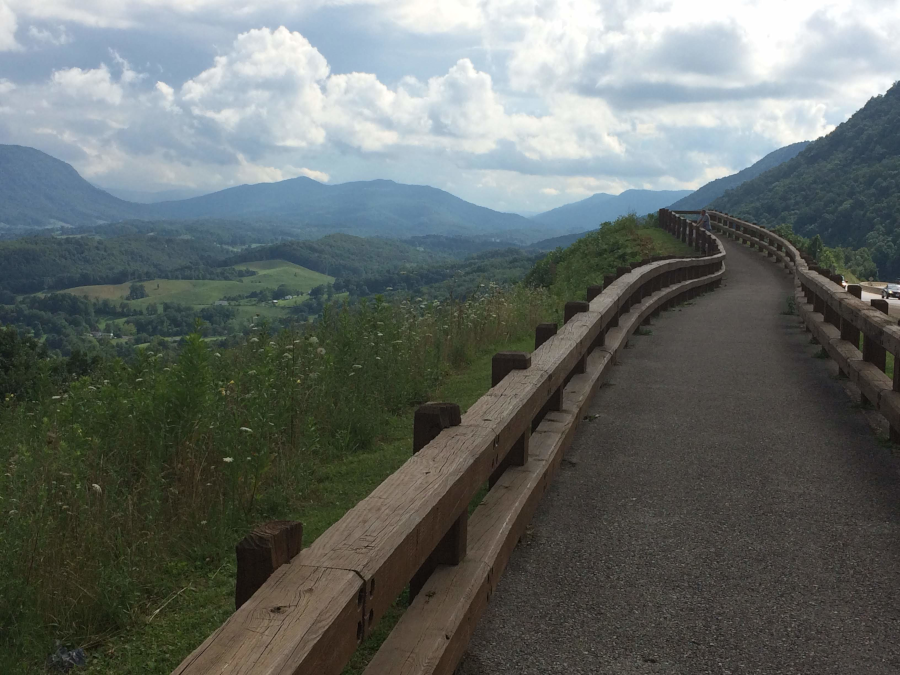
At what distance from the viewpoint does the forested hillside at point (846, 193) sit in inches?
3890

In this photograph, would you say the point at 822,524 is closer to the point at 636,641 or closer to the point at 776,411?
the point at 636,641

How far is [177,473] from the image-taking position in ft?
18.2

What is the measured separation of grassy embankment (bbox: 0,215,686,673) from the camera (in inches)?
163

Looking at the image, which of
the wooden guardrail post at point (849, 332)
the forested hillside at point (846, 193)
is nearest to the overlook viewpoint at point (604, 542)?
the wooden guardrail post at point (849, 332)

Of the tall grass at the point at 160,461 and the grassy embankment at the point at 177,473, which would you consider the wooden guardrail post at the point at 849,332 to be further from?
the tall grass at the point at 160,461

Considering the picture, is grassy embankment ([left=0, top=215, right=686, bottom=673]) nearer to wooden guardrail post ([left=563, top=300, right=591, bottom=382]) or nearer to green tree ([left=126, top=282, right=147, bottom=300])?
wooden guardrail post ([left=563, top=300, right=591, bottom=382])

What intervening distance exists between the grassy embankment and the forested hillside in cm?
9919

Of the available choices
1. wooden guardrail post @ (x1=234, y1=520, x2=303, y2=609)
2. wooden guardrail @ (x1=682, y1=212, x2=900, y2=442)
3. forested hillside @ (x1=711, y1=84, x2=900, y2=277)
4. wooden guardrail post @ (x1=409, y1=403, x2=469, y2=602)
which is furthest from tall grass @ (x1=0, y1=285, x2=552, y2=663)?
forested hillside @ (x1=711, y1=84, x2=900, y2=277)

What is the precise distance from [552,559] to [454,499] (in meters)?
1.27

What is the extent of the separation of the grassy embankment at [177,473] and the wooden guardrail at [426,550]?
54.5 inches

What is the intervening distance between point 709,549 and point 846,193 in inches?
4419

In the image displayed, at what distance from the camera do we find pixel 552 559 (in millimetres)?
4348


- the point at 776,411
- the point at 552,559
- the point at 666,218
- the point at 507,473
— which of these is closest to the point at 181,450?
the point at 507,473

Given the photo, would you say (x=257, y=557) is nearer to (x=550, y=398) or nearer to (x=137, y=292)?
(x=550, y=398)
